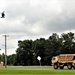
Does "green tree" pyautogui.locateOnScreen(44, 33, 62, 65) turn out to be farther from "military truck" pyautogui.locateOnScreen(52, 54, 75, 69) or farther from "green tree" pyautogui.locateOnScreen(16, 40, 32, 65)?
"military truck" pyautogui.locateOnScreen(52, 54, 75, 69)

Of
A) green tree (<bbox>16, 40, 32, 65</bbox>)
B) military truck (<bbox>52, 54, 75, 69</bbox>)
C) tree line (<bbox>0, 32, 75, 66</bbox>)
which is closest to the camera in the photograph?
military truck (<bbox>52, 54, 75, 69</bbox>)

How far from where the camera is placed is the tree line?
141950 millimetres

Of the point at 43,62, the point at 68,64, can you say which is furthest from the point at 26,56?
the point at 68,64

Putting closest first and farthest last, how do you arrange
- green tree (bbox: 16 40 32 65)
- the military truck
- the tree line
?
the military truck, the tree line, green tree (bbox: 16 40 32 65)

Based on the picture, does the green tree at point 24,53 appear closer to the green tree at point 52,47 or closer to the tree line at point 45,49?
the tree line at point 45,49

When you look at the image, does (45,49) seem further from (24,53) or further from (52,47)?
(24,53)

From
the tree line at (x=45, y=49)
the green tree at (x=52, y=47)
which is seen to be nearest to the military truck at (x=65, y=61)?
the tree line at (x=45, y=49)

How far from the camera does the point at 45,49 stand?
15400 centimetres

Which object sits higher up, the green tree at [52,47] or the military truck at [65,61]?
the green tree at [52,47]

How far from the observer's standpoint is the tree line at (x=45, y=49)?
466 feet

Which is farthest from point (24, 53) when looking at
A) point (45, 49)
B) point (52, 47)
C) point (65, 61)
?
point (65, 61)

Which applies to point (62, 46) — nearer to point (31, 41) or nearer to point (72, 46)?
point (72, 46)

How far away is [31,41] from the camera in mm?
187625

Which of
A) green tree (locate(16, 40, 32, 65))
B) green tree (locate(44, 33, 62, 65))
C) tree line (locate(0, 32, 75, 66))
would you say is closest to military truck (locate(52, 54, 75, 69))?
tree line (locate(0, 32, 75, 66))
